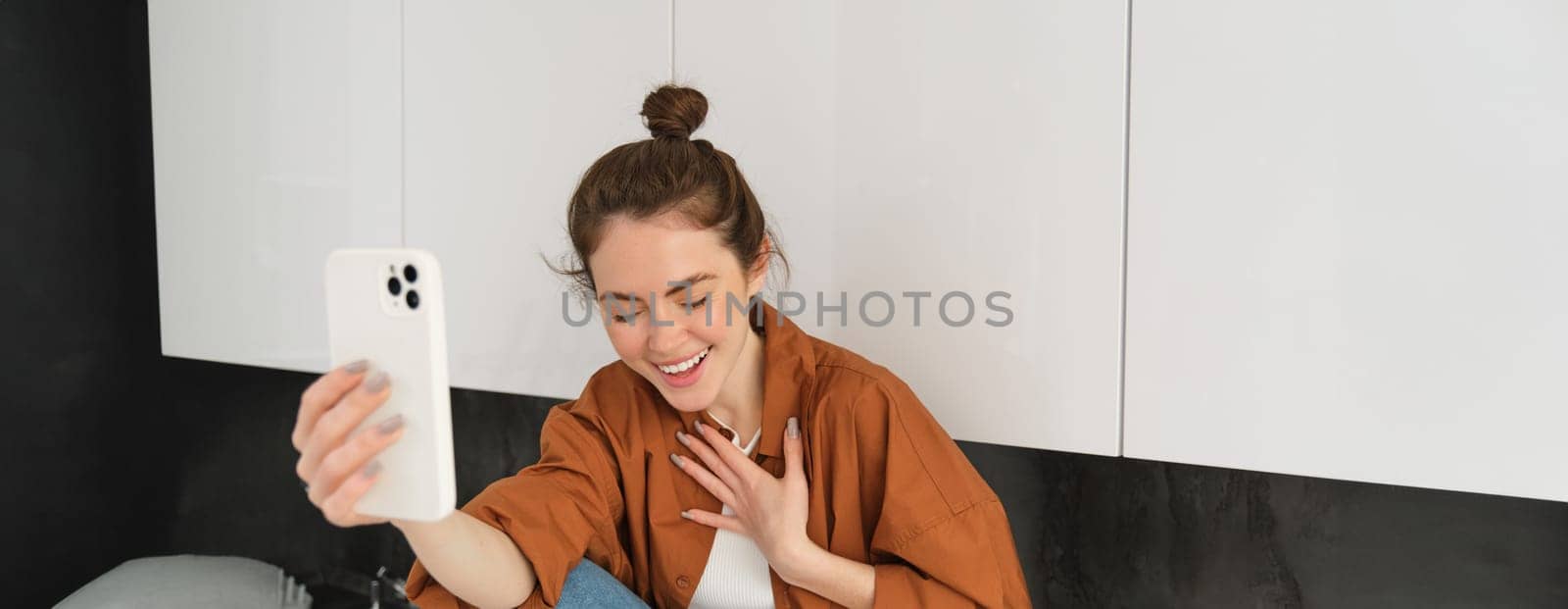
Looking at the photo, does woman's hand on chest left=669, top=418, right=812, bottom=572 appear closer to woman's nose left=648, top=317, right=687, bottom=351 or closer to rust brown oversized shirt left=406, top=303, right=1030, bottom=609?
rust brown oversized shirt left=406, top=303, right=1030, bottom=609

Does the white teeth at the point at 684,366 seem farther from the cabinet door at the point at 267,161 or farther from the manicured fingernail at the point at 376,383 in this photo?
the cabinet door at the point at 267,161

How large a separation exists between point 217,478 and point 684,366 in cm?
164

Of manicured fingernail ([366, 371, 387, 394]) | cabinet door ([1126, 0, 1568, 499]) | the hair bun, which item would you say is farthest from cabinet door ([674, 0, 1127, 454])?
manicured fingernail ([366, 371, 387, 394])

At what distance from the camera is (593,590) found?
2.84 ft

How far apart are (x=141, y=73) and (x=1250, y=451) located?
2.00 meters

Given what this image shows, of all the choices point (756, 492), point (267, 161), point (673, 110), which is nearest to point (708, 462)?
point (756, 492)

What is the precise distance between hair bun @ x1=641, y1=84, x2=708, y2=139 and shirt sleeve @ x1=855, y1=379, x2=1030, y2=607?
0.95ft

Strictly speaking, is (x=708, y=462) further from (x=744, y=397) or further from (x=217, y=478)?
(x=217, y=478)

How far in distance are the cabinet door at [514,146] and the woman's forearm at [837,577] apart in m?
0.39

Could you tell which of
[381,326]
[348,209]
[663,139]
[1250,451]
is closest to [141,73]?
[348,209]

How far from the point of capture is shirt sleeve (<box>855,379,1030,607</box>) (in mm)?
855

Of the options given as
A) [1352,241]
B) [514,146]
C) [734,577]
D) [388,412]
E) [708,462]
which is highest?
[514,146]

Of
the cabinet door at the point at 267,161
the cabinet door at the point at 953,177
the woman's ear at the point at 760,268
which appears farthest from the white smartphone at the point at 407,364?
the cabinet door at the point at 267,161

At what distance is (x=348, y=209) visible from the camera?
1.38 meters
